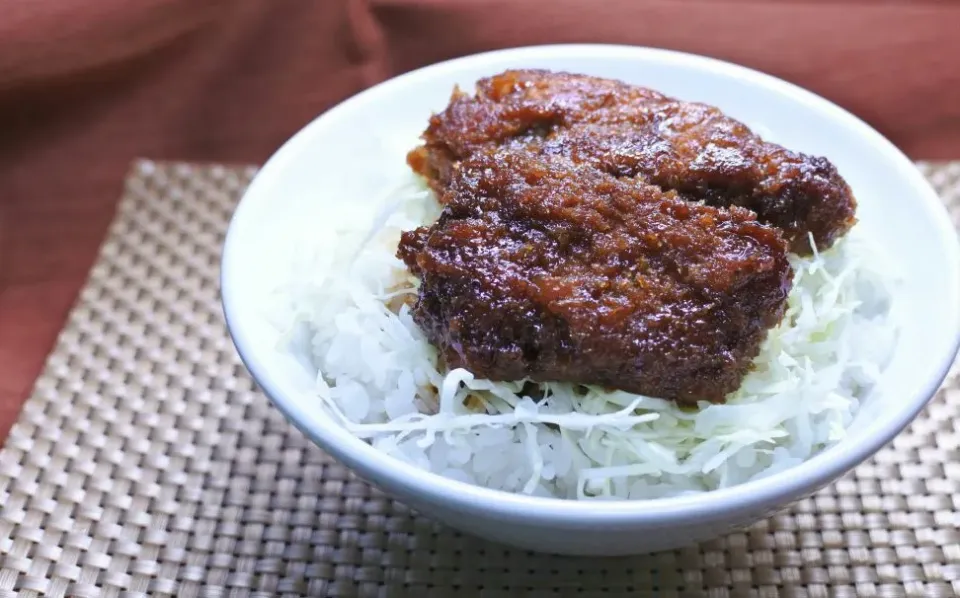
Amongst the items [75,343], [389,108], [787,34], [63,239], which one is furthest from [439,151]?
[787,34]

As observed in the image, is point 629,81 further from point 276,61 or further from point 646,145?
point 276,61

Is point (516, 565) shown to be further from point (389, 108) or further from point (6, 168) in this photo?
point (6, 168)

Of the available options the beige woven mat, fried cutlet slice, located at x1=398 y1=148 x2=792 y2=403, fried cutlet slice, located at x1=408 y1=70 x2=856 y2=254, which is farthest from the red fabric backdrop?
fried cutlet slice, located at x1=398 y1=148 x2=792 y2=403

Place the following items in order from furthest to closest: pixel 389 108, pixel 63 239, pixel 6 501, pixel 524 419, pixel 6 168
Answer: pixel 6 168 < pixel 63 239 < pixel 389 108 < pixel 6 501 < pixel 524 419

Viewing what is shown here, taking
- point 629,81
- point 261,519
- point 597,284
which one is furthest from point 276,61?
point 597,284

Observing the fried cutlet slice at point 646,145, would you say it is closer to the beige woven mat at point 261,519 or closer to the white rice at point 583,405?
the white rice at point 583,405

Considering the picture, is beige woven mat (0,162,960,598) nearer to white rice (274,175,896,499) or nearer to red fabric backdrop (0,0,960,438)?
white rice (274,175,896,499)

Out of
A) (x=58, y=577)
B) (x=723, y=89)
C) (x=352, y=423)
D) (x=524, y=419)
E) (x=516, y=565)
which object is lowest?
(x=58, y=577)

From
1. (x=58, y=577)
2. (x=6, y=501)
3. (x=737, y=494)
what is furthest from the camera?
(x=6, y=501)

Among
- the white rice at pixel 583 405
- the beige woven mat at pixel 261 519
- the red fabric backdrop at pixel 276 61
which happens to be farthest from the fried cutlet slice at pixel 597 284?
the red fabric backdrop at pixel 276 61
